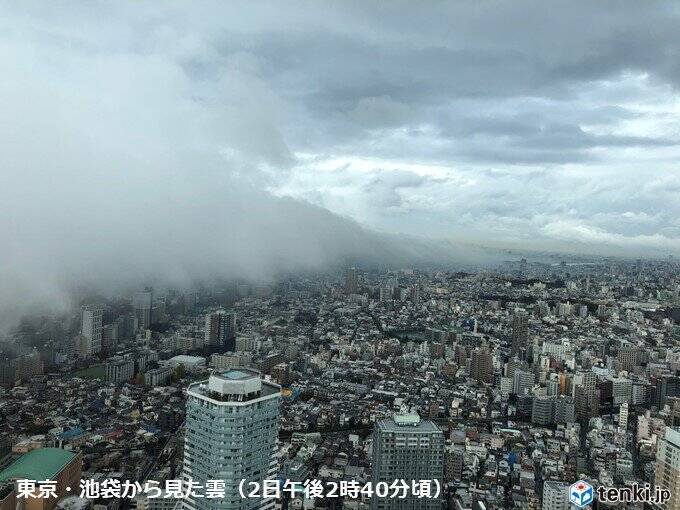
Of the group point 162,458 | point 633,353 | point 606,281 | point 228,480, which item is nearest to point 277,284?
point 162,458

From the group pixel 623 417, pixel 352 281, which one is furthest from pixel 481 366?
pixel 352 281

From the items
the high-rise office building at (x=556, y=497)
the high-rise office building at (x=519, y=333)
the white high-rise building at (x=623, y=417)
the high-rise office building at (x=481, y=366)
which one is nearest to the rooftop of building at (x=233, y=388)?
the high-rise office building at (x=556, y=497)

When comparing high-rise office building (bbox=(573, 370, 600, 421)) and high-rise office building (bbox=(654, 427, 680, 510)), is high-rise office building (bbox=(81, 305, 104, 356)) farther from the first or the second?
high-rise office building (bbox=(573, 370, 600, 421))

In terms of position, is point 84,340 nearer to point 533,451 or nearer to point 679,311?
point 533,451

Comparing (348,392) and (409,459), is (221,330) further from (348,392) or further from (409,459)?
(409,459)

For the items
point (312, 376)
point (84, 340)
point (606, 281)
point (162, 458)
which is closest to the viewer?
point (162, 458)

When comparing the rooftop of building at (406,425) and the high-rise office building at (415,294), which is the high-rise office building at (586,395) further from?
the high-rise office building at (415,294)
